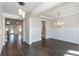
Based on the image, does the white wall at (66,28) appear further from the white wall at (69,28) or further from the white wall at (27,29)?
the white wall at (27,29)

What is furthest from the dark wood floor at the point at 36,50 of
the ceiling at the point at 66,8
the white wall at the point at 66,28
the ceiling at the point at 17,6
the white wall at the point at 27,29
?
the ceiling at the point at 17,6

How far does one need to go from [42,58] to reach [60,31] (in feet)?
17.4

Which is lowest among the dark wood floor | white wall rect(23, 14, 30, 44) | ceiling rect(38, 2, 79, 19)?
the dark wood floor

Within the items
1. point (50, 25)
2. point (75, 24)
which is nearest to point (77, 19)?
point (75, 24)

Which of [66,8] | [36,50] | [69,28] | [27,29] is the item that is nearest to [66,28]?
[69,28]

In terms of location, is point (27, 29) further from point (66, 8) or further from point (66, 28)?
point (66, 28)

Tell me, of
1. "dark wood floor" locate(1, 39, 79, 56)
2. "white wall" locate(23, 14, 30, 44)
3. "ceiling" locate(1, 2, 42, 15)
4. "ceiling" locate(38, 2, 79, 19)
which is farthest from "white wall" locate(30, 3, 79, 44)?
"ceiling" locate(1, 2, 42, 15)

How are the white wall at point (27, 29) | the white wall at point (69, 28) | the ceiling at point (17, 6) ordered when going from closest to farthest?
1. the ceiling at point (17, 6)
2. the white wall at point (69, 28)
3. the white wall at point (27, 29)

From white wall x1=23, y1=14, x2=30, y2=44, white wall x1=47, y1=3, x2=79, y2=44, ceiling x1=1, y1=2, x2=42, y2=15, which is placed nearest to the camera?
ceiling x1=1, y1=2, x2=42, y2=15

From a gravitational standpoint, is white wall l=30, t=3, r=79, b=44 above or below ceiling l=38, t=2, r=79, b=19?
below

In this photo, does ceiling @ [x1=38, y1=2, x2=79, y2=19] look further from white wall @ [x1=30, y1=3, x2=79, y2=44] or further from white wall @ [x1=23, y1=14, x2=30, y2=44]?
white wall @ [x1=23, y1=14, x2=30, y2=44]

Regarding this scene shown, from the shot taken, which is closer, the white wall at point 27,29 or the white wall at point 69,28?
the white wall at point 69,28

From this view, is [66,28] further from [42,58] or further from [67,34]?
[42,58]

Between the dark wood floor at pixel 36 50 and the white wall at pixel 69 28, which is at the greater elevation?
the white wall at pixel 69 28
